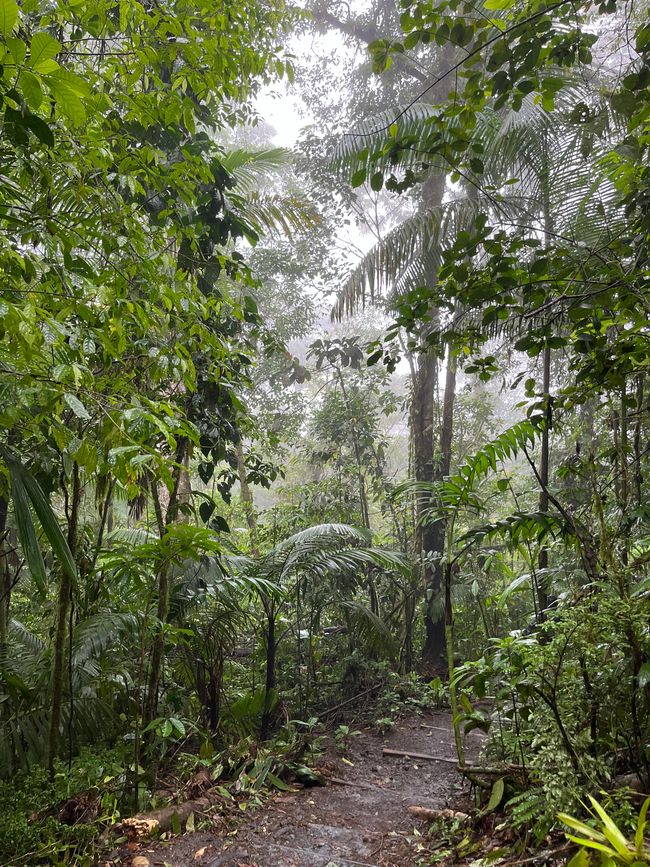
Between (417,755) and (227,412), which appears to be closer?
(227,412)

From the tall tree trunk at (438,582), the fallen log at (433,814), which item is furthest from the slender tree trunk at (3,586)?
the tall tree trunk at (438,582)

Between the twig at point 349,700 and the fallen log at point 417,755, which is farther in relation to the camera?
the twig at point 349,700

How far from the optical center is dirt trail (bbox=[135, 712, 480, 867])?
2594 millimetres

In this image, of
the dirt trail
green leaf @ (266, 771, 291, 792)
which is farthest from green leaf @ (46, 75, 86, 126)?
green leaf @ (266, 771, 291, 792)

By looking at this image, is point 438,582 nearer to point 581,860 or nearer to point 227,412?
point 227,412

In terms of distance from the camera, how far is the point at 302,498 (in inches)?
285

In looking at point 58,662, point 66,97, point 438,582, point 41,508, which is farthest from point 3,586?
point 438,582

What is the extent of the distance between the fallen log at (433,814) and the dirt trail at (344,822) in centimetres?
5

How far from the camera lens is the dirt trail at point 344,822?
8.51 feet

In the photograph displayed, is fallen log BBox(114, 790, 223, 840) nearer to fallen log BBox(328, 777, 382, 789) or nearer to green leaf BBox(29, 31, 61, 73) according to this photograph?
fallen log BBox(328, 777, 382, 789)

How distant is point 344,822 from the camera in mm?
3127

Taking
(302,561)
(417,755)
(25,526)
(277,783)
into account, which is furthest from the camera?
(302,561)

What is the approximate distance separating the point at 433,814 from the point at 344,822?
519mm

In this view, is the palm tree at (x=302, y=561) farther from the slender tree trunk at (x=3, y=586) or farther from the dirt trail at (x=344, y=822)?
the slender tree trunk at (x=3, y=586)
